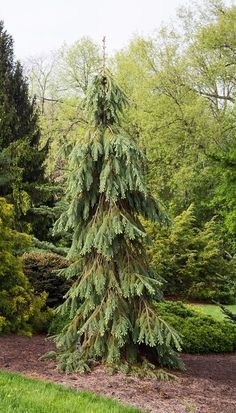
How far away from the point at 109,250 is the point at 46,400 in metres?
2.24

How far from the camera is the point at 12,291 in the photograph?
9.18 meters

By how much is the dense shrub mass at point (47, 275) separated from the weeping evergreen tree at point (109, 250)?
3.65 metres

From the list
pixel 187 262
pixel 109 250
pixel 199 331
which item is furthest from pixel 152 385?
pixel 187 262

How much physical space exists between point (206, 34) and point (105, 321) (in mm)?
22594

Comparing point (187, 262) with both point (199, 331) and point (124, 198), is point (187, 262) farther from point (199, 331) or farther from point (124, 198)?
point (124, 198)

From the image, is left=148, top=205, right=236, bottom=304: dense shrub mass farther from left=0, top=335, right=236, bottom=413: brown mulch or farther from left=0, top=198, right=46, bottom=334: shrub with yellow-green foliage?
left=0, top=335, right=236, bottom=413: brown mulch

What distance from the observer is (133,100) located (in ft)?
91.1

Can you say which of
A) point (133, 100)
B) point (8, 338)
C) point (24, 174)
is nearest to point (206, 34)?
point (133, 100)

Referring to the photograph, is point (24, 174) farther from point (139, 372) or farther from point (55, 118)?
point (55, 118)

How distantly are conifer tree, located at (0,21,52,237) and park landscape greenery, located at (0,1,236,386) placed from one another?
→ 47 millimetres

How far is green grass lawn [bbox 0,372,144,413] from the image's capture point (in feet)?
15.4

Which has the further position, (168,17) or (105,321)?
(168,17)

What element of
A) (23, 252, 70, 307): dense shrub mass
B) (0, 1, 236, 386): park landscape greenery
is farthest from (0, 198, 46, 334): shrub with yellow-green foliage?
(23, 252, 70, 307): dense shrub mass

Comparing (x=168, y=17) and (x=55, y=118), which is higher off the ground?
(x=168, y=17)
